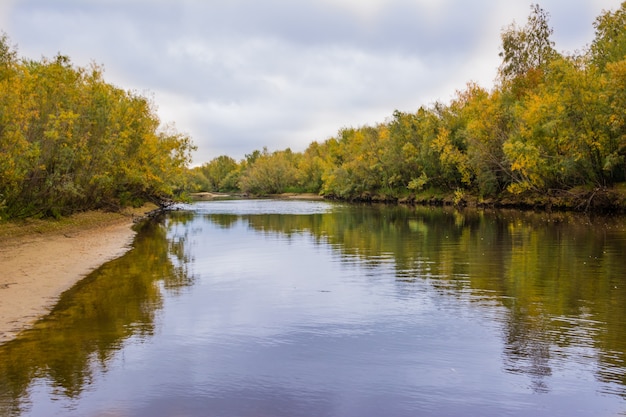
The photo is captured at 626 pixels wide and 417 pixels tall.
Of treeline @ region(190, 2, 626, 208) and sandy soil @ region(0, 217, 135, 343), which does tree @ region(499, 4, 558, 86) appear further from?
sandy soil @ region(0, 217, 135, 343)

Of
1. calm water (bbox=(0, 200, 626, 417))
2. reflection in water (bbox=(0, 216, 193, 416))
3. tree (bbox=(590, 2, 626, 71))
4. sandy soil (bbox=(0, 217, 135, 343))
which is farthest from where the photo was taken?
tree (bbox=(590, 2, 626, 71))

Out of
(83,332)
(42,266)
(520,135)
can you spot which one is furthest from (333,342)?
(520,135)

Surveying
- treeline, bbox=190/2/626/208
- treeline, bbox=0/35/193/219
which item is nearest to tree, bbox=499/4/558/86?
treeline, bbox=190/2/626/208

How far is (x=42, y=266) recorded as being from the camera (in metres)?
21.6

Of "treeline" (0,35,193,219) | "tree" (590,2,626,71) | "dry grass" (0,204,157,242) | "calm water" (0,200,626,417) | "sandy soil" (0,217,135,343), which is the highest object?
"tree" (590,2,626,71)

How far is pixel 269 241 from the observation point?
34.5 metres

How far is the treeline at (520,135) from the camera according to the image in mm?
47688

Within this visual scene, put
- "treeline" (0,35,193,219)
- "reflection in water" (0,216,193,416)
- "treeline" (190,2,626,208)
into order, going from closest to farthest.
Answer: "reflection in water" (0,216,193,416)
"treeline" (0,35,193,219)
"treeline" (190,2,626,208)

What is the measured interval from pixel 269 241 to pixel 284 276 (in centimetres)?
1359

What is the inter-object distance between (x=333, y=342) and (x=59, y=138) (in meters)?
27.5

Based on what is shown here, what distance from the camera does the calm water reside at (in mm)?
8859

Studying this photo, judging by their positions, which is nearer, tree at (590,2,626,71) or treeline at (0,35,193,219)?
treeline at (0,35,193,219)

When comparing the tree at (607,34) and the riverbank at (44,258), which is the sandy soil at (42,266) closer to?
the riverbank at (44,258)

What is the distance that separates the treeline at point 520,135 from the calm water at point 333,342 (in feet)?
91.2
